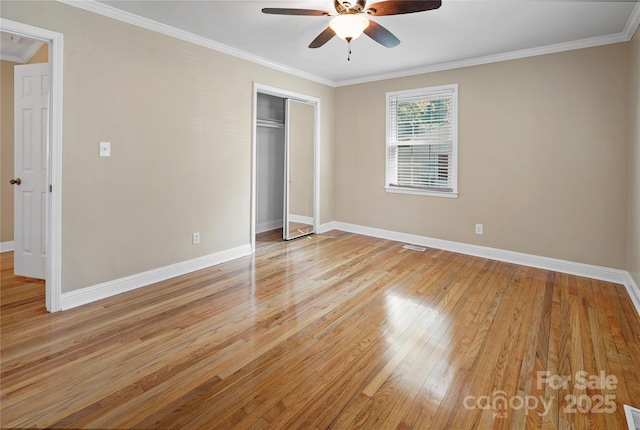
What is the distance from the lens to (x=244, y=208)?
4.60 m

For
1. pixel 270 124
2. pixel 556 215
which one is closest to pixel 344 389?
pixel 556 215

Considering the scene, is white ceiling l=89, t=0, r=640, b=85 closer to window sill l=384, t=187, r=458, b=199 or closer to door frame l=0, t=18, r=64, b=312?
door frame l=0, t=18, r=64, b=312

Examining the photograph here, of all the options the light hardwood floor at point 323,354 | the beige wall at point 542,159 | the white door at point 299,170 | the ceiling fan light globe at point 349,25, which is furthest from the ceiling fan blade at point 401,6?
the white door at point 299,170

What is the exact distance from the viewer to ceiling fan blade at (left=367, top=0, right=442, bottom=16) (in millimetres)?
2363

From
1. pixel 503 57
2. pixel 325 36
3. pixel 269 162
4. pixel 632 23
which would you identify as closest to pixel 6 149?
pixel 269 162

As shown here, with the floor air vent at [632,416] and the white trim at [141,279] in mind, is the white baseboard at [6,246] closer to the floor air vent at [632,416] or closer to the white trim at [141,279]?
the white trim at [141,279]

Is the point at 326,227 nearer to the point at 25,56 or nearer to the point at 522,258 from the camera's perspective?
the point at 522,258

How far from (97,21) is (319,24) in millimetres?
2007

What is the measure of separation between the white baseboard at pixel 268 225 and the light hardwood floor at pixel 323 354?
2.28m

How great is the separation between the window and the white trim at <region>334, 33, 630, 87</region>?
0.86 ft

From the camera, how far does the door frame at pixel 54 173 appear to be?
2785 millimetres

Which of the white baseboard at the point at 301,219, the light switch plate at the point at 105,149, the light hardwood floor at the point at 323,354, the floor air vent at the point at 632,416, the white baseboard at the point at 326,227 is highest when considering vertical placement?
the light switch plate at the point at 105,149

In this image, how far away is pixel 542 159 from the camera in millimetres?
4109

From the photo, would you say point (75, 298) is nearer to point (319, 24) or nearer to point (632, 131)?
point (319, 24)
